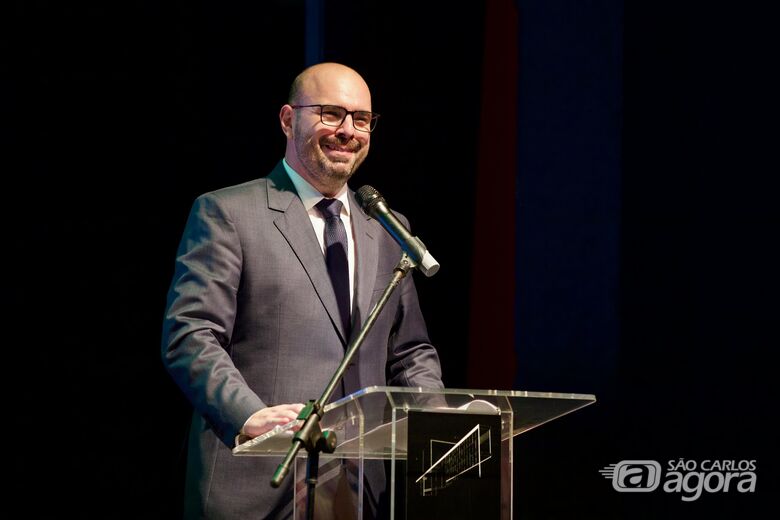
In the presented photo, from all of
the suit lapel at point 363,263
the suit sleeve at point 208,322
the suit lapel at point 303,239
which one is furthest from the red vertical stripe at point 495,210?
the suit sleeve at point 208,322

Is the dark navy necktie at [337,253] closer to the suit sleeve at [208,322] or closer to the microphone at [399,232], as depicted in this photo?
the suit sleeve at [208,322]

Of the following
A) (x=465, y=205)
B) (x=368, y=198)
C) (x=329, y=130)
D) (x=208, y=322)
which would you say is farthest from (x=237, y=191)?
(x=465, y=205)

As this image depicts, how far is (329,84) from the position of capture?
2545mm

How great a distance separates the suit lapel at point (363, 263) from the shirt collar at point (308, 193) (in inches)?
1.0

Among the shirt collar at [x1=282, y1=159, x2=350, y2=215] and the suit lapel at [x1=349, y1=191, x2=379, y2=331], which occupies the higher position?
the shirt collar at [x1=282, y1=159, x2=350, y2=215]

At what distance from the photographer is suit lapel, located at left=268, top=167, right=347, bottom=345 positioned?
232 cm

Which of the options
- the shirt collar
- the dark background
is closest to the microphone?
the shirt collar

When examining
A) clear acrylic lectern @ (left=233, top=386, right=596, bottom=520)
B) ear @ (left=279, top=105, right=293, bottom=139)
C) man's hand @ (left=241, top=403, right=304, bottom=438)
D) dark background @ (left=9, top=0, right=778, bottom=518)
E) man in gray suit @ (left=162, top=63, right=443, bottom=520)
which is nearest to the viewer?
clear acrylic lectern @ (left=233, top=386, right=596, bottom=520)

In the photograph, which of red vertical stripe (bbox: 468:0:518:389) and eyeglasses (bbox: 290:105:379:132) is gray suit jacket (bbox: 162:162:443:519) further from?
red vertical stripe (bbox: 468:0:518:389)

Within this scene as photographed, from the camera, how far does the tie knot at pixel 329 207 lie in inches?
98.0

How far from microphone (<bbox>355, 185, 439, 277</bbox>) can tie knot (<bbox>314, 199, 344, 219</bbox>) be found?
17.8 inches

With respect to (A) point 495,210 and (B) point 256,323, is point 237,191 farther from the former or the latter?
(A) point 495,210

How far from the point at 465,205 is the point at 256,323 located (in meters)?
1.55

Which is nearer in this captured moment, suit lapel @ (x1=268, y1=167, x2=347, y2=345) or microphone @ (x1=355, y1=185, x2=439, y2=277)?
microphone @ (x1=355, y1=185, x2=439, y2=277)
